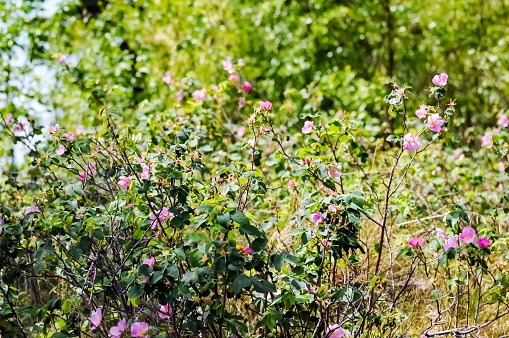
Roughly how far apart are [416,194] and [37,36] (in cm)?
294

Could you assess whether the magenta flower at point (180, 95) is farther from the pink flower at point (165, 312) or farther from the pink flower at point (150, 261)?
the pink flower at point (150, 261)

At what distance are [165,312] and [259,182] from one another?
1.78 ft

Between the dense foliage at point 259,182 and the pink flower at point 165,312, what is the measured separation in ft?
0.07

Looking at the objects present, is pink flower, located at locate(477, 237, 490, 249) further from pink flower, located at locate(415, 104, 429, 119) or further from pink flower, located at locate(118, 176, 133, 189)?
pink flower, located at locate(118, 176, 133, 189)

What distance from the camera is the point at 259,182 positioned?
223cm

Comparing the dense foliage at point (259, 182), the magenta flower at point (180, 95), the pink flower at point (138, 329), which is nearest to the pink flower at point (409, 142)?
the dense foliage at point (259, 182)

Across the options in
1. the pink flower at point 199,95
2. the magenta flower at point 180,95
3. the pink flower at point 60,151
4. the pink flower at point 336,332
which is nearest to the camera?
the pink flower at point 336,332

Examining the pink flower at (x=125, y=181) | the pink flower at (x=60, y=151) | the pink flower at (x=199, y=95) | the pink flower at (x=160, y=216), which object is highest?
the pink flower at (x=199, y=95)

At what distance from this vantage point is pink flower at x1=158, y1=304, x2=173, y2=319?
7.28 ft

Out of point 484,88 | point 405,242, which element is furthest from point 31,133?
point 484,88

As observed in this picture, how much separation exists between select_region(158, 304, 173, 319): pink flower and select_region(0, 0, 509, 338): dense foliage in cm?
2

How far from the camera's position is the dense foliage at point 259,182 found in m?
2.14

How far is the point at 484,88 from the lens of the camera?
20.8ft

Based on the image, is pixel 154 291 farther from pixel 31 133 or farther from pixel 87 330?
pixel 31 133
